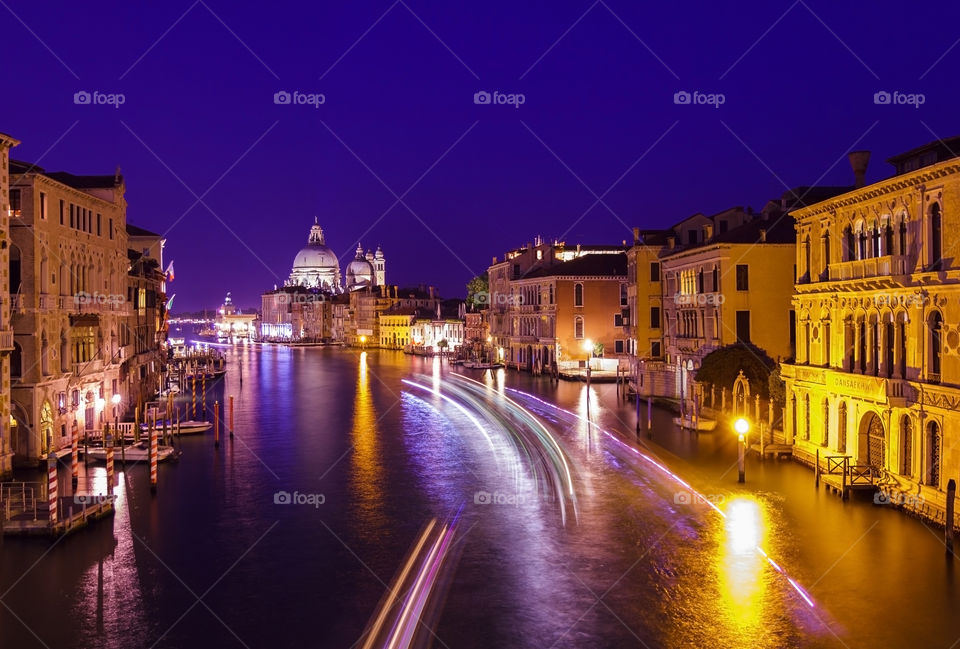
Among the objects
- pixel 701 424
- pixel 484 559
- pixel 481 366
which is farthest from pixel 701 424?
pixel 481 366

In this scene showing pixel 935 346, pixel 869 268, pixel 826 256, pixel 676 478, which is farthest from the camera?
pixel 826 256

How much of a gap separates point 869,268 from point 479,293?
8903 centimetres

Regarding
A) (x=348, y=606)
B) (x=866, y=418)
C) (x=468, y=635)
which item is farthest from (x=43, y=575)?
(x=866, y=418)

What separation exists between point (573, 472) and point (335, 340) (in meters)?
158

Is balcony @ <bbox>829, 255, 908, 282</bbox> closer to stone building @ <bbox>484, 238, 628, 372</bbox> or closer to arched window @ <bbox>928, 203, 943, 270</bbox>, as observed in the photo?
arched window @ <bbox>928, 203, 943, 270</bbox>

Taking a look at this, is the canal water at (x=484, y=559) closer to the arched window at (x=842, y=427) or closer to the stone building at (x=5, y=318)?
the stone building at (x=5, y=318)

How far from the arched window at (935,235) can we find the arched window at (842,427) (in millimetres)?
6059

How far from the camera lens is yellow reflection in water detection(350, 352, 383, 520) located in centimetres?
2428

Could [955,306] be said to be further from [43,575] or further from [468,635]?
[43,575]

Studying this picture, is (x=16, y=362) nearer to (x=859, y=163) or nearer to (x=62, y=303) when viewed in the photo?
(x=62, y=303)

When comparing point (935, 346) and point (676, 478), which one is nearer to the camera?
point (935, 346)

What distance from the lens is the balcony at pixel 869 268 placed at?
880 inches

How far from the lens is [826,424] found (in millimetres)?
27266

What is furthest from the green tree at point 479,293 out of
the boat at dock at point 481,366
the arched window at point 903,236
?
the arched window at point 903,236
